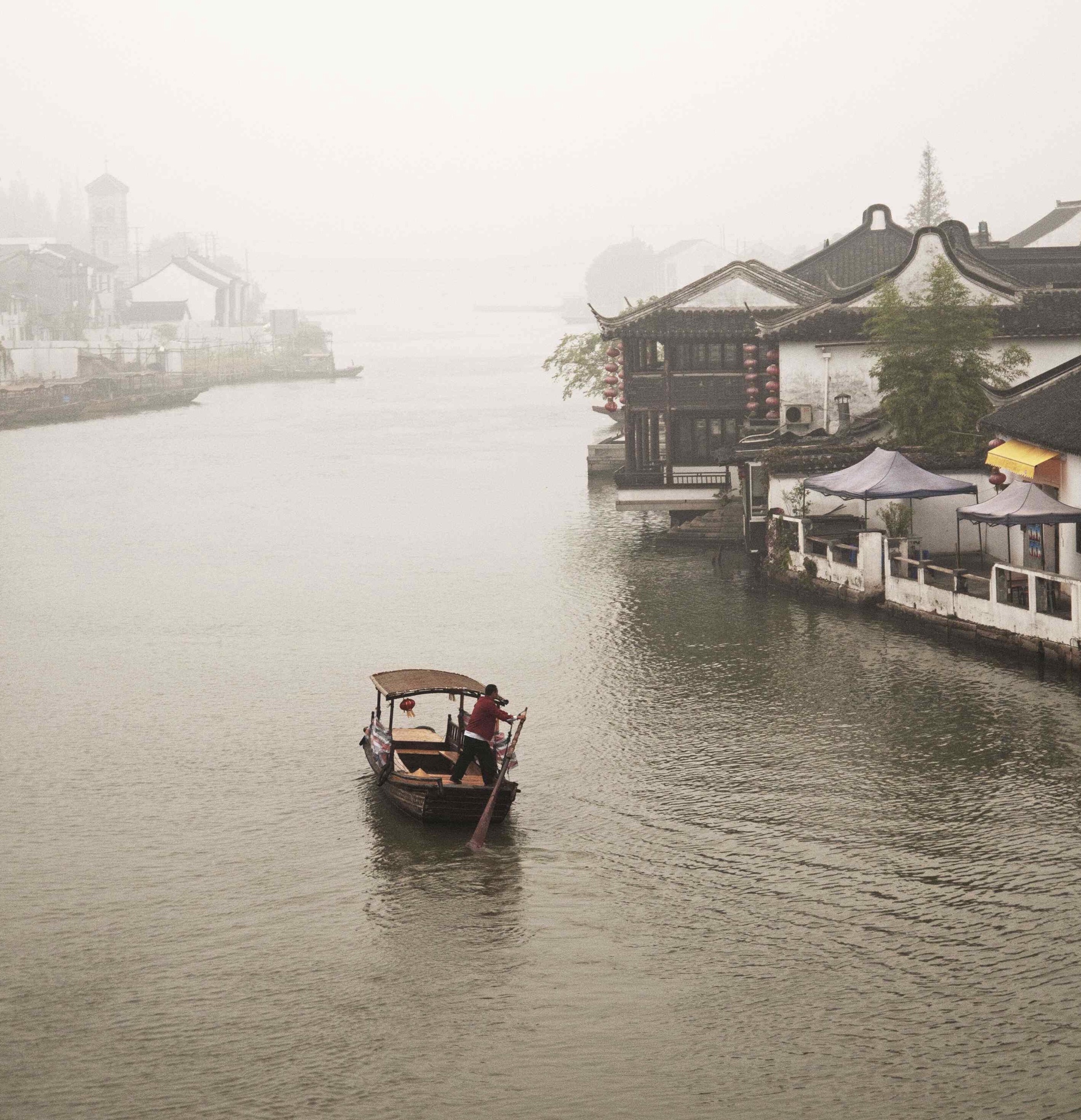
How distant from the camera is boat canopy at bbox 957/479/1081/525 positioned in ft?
98.0

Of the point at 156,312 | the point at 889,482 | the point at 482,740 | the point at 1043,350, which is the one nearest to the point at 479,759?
the point at 482,740

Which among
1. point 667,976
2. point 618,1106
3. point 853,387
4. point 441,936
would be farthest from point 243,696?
point 853,387

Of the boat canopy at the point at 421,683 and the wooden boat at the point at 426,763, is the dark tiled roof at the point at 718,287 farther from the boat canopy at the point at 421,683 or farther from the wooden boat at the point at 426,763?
the boat canopy at the point at 421,683

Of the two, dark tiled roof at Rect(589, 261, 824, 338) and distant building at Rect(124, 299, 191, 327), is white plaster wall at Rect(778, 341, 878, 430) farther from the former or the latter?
distant building at Rect(124, 299, 191, 327)

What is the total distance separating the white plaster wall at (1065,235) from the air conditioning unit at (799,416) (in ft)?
160

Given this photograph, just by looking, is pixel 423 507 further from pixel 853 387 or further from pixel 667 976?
pixel 667 976

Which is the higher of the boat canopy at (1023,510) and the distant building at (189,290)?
the distant building at (189,290)

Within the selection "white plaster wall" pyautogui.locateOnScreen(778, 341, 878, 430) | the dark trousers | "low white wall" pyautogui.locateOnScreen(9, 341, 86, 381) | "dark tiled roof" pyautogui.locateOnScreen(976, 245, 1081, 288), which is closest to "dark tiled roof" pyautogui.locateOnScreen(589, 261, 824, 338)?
"white plaster wall" pyautogui.locateOnScreen(778, 341, 878, 430)

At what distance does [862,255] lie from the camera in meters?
61.4

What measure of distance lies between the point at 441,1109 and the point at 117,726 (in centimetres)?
1450

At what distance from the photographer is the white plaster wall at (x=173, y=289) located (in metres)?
176

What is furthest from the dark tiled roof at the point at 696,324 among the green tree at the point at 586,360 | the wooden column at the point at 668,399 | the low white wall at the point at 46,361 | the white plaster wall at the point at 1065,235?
the low white wall at the point at 46,361

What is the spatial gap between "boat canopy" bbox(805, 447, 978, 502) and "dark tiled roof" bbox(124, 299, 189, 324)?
478ft

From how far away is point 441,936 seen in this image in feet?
58.4
